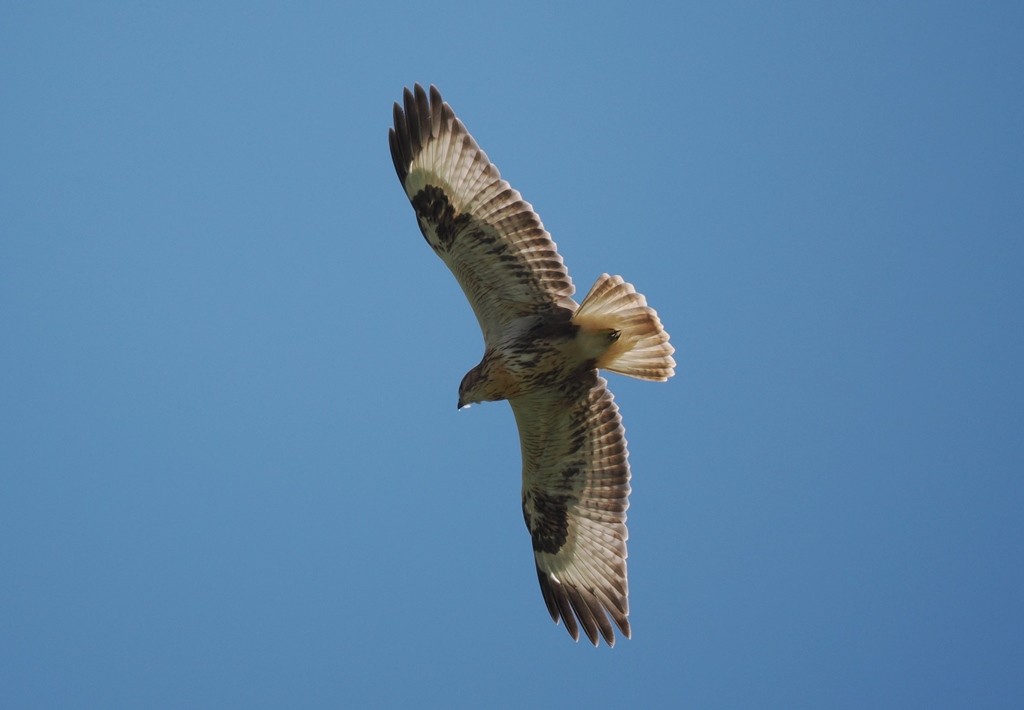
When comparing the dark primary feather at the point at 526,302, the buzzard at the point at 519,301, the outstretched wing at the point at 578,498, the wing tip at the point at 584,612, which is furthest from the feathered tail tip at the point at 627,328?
the wing tip at the point at 584,612

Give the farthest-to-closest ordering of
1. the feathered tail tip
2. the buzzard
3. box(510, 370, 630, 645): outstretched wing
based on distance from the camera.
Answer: box(510, 370, 630, 645): outstretched wing
the buzzard
the feathered tail tip

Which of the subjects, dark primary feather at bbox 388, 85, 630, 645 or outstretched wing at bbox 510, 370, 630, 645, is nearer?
dark primary feather at bbox 388, 85, 630, 645

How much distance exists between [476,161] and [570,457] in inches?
74.0

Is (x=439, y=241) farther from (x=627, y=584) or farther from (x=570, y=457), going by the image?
(x=627, y=584)

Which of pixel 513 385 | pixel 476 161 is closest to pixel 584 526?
pixel 513 385

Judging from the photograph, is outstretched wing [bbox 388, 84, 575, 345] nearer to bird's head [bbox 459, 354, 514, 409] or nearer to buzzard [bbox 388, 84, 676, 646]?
buzzard [bbox 388, 84, 676, 646]

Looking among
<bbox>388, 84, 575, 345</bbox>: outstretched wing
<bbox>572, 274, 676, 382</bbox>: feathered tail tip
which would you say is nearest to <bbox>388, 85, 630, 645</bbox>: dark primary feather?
<bbox>388, 84, 575, 345</bbox>: outstretched wing

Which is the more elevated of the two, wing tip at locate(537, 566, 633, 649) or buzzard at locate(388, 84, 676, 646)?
buzzard at locate(388, 84, 676, 646)

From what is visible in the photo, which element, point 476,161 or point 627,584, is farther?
point 627,584

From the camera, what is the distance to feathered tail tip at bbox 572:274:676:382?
6770mm

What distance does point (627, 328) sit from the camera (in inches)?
273

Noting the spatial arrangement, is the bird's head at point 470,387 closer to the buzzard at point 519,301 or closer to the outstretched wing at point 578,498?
the buzzard at point 519,301

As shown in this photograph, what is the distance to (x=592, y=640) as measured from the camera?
7.57m

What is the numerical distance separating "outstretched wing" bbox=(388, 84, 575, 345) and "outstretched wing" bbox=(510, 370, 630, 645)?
0.61 m
